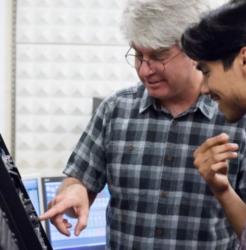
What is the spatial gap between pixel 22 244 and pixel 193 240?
0.81 metres

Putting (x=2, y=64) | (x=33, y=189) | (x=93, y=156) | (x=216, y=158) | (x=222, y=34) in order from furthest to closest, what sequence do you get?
(x=2, y=64) → (x=33, y=189) → (x=93, y=156) → (x=216, y=158) → (x=222, y=34)

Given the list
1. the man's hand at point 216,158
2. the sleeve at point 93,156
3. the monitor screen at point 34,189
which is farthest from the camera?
the monitor screen at point 34,189

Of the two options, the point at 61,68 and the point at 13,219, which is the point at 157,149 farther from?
the point at 61,68

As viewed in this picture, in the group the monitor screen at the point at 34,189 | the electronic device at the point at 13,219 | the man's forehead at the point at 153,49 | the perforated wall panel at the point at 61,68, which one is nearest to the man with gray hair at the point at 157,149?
the man's forehead at the point at 153,49

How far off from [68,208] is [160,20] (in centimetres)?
48

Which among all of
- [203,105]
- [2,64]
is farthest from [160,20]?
[2,64]

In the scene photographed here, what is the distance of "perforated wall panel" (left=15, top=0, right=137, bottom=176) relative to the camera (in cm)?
224

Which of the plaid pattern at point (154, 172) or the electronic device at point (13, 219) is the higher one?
the electronic device at point (13, 219)

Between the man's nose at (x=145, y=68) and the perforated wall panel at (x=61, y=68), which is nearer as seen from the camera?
the man's nose at (x=145, y=68)

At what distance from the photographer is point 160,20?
1.29 meters

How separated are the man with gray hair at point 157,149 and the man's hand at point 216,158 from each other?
202mm

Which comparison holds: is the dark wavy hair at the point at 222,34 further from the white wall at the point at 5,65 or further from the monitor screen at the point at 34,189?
the white wall at the point at 5,65

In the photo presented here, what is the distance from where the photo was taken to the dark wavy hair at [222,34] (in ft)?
2.95

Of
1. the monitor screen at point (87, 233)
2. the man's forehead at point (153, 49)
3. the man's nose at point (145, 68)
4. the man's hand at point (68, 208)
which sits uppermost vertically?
the man's forehead at point (153, 49)
